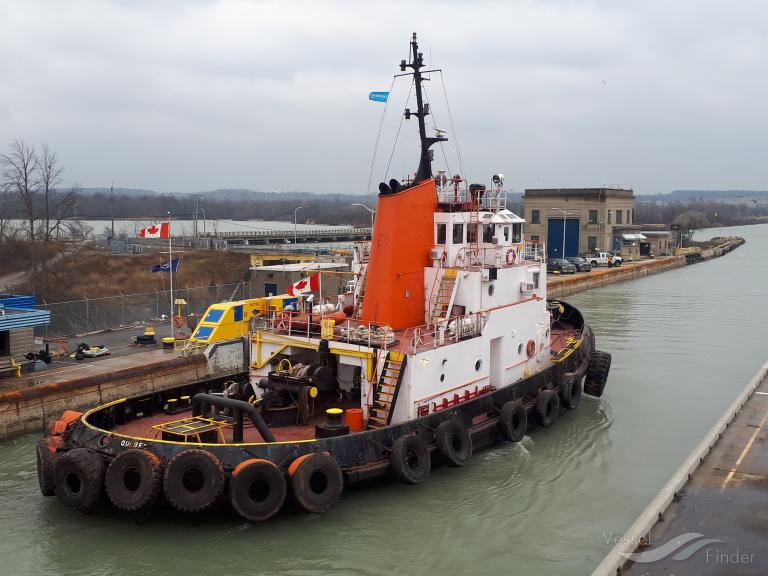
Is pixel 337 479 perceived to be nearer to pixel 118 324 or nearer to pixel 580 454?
pixel 580 454

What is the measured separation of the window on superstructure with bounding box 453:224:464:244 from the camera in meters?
16.6

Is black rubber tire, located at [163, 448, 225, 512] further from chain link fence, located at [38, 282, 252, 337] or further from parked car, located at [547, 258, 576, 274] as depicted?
parked car, located at [547, 258, 576, 274]

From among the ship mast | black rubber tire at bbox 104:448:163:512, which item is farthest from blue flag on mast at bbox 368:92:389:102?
black rubber tire at bbox 104:448:163:512

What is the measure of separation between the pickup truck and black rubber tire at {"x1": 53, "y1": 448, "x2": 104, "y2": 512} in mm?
53746

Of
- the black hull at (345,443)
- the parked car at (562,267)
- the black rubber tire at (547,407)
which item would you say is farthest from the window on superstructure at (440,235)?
the parked car at (562,267)

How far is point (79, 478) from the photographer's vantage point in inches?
456

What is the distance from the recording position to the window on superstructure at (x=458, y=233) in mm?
16625

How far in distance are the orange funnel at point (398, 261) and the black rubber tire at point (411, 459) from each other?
10.2 feet

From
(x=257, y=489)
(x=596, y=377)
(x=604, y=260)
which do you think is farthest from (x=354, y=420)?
(x=604, y=260)

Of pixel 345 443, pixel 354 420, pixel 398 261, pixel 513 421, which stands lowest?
pixel 513 421

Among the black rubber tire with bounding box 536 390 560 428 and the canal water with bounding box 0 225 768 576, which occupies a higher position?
the black rubber tire with bounding box 536 390 560 428

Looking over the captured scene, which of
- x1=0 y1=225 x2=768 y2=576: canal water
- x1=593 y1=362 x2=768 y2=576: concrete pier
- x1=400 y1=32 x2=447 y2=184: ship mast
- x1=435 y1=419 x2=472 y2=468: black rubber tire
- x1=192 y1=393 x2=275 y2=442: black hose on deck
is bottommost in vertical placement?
x1=0 y1=225 x2=768 y2=576: canal water

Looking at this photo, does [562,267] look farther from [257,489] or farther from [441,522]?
[257,489]

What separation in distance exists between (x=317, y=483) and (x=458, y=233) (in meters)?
7.04
